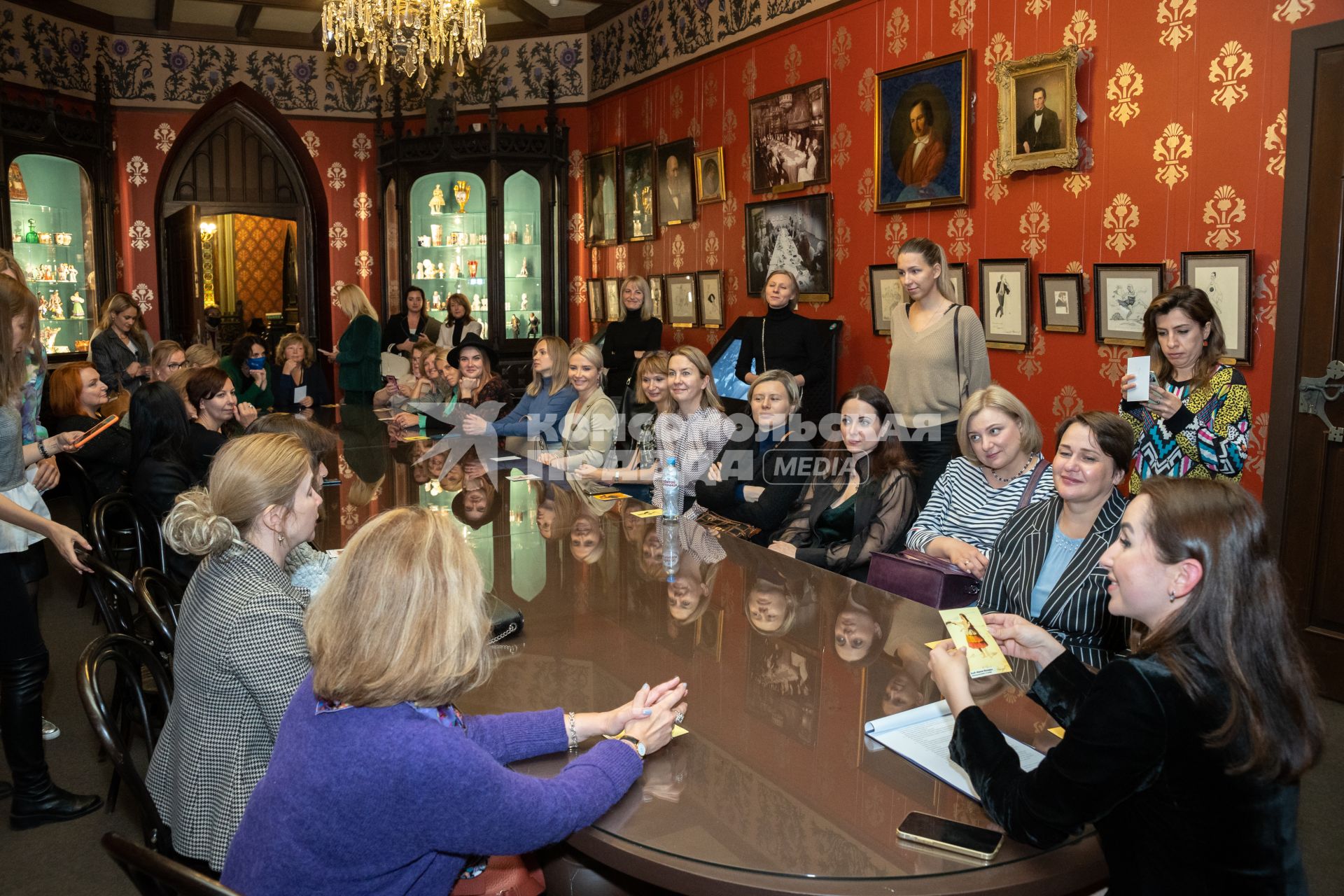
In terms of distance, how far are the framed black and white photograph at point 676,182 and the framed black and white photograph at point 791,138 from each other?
34.0 inches

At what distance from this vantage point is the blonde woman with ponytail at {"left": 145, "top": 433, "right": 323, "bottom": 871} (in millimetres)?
1990

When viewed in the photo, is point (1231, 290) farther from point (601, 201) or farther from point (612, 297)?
point (601, 201)

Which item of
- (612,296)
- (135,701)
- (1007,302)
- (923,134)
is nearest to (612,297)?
(612,296)

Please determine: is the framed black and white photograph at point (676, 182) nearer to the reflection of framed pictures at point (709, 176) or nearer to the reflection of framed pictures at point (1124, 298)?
the reflection of framed pictures at point (709, 176)

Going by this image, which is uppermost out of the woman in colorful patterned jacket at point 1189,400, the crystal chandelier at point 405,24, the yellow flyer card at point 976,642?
the crystal chandelier at point 405,24

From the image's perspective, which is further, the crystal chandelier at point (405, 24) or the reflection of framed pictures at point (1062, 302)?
the crystal chandelier at point (405, 24)

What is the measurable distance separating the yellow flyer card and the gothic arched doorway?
946 centimetres

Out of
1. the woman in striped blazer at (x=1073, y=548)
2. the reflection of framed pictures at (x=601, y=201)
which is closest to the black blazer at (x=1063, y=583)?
the woman in striped blazer at (x=1073, y=548)

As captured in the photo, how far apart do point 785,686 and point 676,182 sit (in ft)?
21.9

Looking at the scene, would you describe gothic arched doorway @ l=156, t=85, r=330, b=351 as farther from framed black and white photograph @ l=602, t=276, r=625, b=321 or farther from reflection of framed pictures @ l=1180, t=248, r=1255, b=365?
reflection of framed pictures @ l=1180, t=248, r=1255, b=365

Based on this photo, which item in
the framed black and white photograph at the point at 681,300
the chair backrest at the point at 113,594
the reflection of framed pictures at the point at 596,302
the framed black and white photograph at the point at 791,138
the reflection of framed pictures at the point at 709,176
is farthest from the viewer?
the reflection of framed pictures at the point at 596,302

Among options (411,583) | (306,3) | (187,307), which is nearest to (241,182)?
(187,307)

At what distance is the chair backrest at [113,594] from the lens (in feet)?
8.96

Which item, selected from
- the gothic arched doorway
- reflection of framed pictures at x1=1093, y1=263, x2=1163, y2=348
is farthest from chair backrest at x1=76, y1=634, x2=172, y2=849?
the gothic arched doorway
